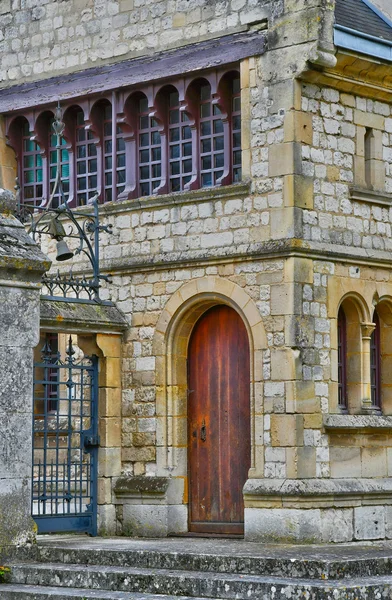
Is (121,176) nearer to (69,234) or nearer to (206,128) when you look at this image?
(69,234)

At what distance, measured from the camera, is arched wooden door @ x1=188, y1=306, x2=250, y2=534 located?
53.2 ft

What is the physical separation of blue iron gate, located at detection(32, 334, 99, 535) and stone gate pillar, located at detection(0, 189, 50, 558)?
5.98 ft

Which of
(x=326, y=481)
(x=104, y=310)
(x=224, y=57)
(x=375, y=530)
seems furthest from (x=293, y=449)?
(x=224, y=57)

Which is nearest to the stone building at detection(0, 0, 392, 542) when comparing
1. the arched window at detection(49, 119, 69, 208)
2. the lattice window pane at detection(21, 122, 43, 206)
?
the arched window at detection(49, 119, 69, 208)

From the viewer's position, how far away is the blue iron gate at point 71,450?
15648 mm

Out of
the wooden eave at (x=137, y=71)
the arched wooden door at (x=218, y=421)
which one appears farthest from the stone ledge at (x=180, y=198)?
the wooden eave at (x=137, y=71)

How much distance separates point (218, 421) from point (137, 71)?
4323mm

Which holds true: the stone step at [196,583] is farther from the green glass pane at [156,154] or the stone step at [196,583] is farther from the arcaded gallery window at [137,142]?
the green glass pane at [156,154]

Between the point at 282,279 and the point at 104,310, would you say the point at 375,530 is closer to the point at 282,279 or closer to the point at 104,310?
the point at 282,279

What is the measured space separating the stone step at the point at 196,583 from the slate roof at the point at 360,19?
6.87 m

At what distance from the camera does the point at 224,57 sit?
53.3ft

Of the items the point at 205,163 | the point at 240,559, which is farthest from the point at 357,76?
the point at 240,559

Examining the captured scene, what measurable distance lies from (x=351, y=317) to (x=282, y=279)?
4.15 ft

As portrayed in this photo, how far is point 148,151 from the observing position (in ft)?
56.8
